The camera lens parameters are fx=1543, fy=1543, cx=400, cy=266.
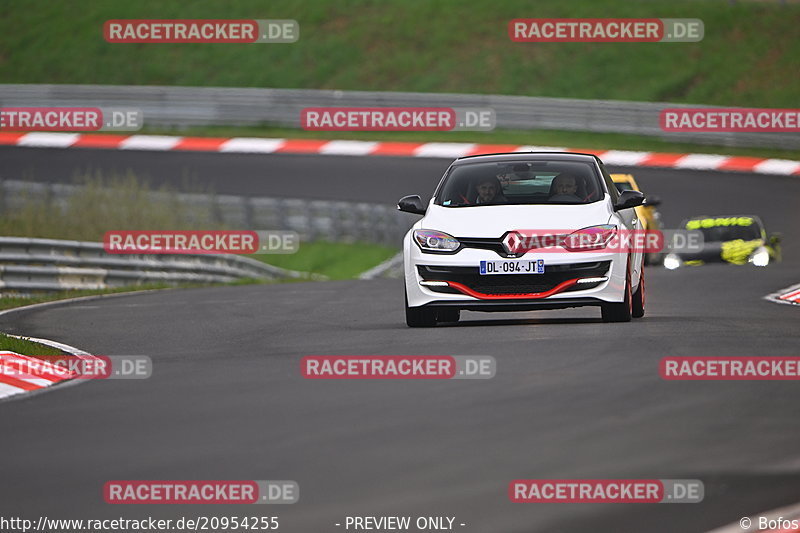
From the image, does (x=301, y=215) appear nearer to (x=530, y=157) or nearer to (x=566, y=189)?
(x=530, y=157)

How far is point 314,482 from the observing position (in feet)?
21.7

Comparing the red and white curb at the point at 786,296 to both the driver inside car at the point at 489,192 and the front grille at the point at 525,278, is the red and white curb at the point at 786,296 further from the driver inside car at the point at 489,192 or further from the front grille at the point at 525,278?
the front grille at the point at 525,278

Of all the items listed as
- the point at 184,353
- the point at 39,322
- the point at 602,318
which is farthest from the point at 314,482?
the point at 39,322

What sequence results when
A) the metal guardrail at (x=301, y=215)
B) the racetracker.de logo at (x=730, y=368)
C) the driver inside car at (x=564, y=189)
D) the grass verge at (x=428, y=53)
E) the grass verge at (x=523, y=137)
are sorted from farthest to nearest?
the grass verge at (x=428, y=53)
the grass verge at (x=523, y=137)
the metal guardrail at (x=301, y=215)
the driver inside car at (x=564, y=189)
the racetracker.de logo at (x=730, y=368)

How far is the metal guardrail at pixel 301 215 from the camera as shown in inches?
1155

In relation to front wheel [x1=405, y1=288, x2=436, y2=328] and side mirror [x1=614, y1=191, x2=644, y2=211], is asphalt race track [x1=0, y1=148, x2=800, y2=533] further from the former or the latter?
side mirror [x1=614, y1=191, x2=644, y2=211]

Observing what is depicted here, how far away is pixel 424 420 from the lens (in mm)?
7984

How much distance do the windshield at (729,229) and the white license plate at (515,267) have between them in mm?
12844

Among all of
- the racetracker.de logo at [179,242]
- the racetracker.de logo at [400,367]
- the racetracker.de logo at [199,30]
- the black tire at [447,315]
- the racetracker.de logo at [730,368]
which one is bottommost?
the racetracker.de logo at [730,368]

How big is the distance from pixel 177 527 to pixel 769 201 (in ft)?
87.4

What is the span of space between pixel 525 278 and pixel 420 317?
1.15 metres

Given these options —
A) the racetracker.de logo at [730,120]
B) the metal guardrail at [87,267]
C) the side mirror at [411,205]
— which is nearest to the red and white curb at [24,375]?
the side mirror at [411,205]

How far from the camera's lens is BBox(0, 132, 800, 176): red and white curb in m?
34.3

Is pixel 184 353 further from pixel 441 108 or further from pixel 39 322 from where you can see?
pixel 441 108
